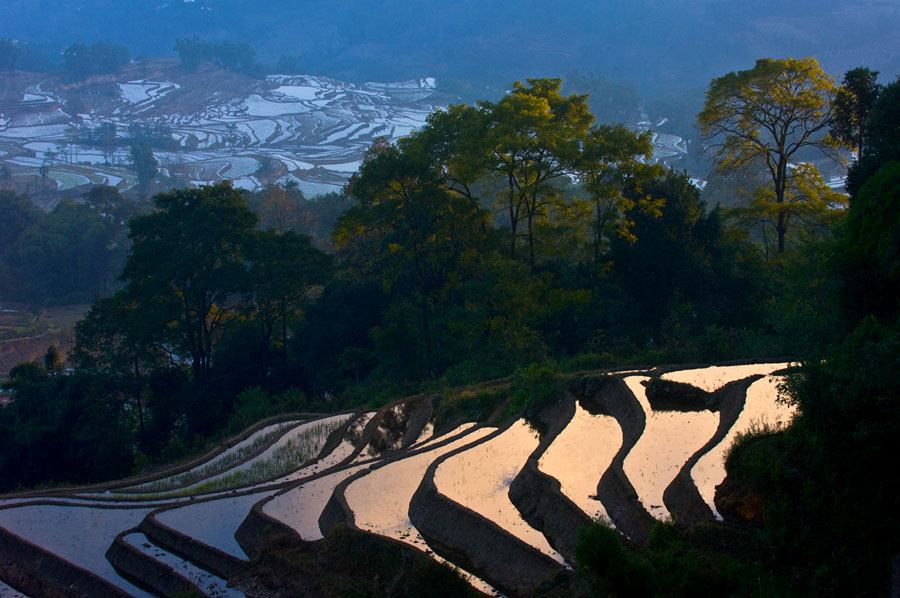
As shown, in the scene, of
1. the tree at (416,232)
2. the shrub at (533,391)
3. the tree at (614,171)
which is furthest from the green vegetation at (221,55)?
the shrub at (533,391)

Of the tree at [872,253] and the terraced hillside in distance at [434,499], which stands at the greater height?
the tree at [872,253]

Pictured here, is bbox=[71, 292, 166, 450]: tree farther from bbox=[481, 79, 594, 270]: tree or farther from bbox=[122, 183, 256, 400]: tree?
bbox=[481, 79, 594, 270]: tree

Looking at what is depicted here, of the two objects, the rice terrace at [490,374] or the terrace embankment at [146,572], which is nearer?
the rice terrace at [490,374]

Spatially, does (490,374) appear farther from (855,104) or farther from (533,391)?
(855,104)

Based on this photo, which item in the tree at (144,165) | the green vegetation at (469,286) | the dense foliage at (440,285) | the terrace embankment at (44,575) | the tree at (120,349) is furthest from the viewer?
the tree at (144,165)

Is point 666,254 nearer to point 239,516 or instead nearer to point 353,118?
point 239,516

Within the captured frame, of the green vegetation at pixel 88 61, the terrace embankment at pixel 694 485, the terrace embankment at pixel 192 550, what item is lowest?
the terrace embankment at pixel 192 550

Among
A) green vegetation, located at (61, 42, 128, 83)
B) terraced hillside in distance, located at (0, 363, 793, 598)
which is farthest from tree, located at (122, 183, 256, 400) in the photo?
green vegetation, located at (61, 42, 128, 83)

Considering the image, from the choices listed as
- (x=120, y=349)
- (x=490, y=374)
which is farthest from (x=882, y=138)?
(x=120, y=349)

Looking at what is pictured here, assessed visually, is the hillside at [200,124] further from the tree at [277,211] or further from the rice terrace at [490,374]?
the rice terrace at [490,374]
